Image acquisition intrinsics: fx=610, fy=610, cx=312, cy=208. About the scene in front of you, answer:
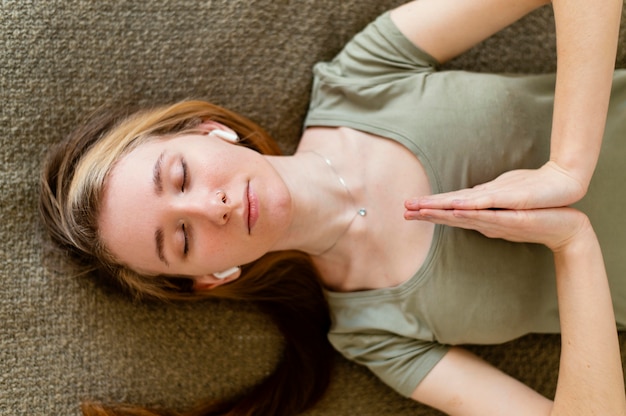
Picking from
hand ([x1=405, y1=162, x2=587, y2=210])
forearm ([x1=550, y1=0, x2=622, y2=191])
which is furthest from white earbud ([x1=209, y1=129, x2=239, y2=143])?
forearm ([x1=550, y1=0, x2=622, y2=191])

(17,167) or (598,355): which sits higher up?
(17,167)

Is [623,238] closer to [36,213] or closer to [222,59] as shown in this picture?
[222,59]

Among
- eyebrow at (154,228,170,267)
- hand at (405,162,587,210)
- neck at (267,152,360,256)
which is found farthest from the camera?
neck at (267,152,360,256)

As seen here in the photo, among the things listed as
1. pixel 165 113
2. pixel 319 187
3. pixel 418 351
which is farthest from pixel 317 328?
pixel 165 113

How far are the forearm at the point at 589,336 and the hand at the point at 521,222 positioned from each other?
0.09 ft

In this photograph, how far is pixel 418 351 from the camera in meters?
1.37

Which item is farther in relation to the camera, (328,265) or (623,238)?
(328,265)

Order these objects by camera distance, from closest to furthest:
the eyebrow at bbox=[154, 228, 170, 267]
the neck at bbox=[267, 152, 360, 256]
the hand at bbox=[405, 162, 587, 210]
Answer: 1. the hand at bbox=[405, 162, 587, 210]
2. the eyebrow at bbox=[154, 228, 170, 267]
3. the neck at bbox=[267, 152, 360, 256]

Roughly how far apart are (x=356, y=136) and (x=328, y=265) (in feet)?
1.06

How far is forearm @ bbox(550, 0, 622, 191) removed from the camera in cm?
112

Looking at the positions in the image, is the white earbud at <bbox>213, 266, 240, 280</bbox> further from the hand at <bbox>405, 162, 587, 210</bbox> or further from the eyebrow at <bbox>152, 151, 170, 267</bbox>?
the hand at <bbox>405, 162, 587, 210</bbox>

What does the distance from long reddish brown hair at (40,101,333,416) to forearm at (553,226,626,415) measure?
0.59m

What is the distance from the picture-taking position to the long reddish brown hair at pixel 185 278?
4.27 feet

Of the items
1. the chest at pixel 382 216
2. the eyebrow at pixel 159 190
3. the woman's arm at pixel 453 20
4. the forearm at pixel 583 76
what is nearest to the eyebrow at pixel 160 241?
the eyebrow at pixel 159 190
